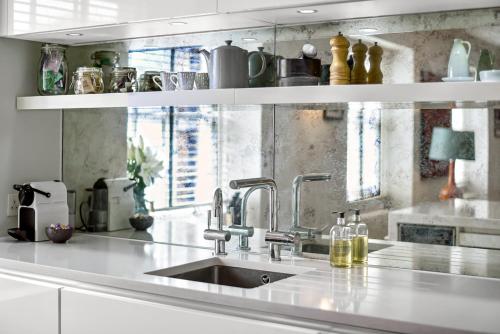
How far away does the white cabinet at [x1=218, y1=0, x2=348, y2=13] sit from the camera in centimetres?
245

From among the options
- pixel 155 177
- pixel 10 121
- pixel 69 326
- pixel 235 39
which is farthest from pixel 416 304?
pixel 10 121

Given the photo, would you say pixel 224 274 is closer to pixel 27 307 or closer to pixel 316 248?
pixel 316 248

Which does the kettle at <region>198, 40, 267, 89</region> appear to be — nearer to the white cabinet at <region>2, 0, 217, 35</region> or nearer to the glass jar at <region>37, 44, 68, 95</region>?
the white cabinet at <region>2, 0, 217, 35</region>

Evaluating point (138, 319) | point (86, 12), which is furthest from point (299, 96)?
point (86, 12)

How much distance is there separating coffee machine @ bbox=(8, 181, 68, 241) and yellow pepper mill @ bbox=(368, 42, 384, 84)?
1.64m

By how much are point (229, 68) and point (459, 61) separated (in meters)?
0.87

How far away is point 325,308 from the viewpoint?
209 cm

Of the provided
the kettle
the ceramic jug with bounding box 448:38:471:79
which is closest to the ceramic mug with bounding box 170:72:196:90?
the kettle

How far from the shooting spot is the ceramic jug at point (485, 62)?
247cm

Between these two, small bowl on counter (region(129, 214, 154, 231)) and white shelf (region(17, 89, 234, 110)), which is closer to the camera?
white shelf (region(17, 89, 234, 110))

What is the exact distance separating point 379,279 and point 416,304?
1.18 ft

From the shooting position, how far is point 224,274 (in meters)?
2.90

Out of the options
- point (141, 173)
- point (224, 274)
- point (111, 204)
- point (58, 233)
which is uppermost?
point (141, 173)

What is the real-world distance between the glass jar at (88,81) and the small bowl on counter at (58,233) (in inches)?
24.7
